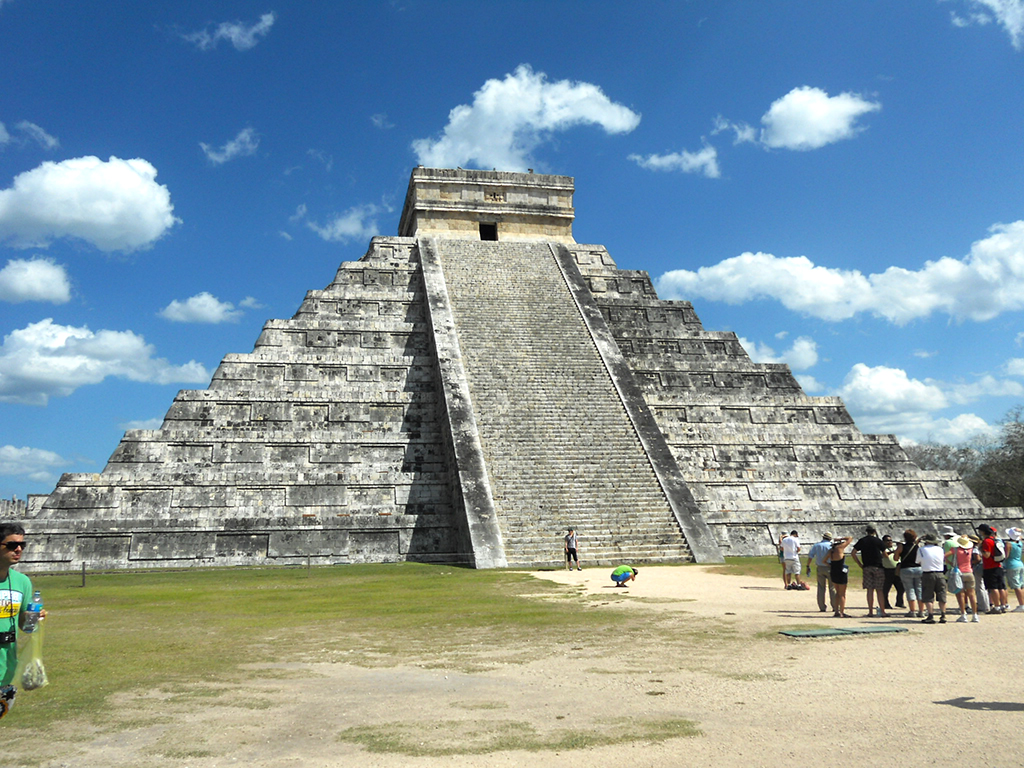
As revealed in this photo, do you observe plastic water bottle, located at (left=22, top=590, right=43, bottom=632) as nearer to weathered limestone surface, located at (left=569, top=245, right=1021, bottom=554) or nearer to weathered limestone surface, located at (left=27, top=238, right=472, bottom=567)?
weathered limestone surface, located at (left=27, top=238, right=472, bottom=567)

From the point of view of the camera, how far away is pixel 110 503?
1686 cm

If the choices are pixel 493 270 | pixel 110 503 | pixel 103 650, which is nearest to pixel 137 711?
pixel 103 650

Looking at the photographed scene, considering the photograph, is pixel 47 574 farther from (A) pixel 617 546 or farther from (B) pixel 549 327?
(B) pixel 549 327

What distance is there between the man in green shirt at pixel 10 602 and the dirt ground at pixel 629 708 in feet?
2.72

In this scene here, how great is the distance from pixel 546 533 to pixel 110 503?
396 inches

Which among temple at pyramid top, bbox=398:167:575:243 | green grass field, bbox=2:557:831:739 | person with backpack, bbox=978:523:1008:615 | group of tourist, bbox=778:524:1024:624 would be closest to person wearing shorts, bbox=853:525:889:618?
group of tourist, bbox=778:524:1024:624

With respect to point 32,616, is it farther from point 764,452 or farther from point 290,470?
point 764,452

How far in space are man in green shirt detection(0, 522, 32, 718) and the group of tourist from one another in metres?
8.67

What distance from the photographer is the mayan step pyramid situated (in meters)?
16.3

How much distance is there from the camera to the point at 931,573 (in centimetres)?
927

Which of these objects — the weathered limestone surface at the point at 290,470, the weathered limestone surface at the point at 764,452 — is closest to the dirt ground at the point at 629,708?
the weathered limestone surface at the point at 290,470

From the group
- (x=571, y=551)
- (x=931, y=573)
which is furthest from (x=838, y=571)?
(x=571, y=551)

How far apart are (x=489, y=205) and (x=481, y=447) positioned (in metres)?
12.6

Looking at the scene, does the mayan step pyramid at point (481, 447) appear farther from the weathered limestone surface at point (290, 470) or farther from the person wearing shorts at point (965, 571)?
the person wearing shorts at point (965, 571)
